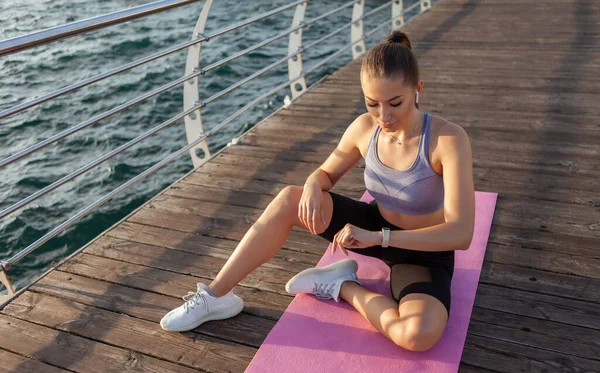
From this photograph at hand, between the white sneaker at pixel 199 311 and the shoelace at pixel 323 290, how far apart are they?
32cm

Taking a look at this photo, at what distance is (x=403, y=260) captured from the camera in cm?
218

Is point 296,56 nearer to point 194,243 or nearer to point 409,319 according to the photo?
point 194,243

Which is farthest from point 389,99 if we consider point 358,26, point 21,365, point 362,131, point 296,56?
point 358,26

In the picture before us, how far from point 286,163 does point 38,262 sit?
2.43 metres

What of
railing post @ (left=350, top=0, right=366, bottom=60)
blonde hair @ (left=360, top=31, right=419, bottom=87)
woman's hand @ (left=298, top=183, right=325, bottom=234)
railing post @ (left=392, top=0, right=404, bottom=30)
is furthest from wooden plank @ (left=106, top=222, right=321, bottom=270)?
railing post @ (left=392, top=0, right=404, bottom=30)

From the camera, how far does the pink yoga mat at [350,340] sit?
6.36 feet

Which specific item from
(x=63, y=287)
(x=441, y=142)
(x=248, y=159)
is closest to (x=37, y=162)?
(x=248, y=159)

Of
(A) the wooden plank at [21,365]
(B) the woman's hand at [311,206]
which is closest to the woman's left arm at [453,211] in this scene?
(B) the woman's hand at [311,206]

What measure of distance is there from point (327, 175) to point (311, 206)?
0.22 meters

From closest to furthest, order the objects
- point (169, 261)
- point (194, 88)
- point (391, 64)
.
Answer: point (391, 64)
point (169, 261)
point (194, 88)

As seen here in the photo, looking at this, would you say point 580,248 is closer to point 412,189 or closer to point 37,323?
point 412,189

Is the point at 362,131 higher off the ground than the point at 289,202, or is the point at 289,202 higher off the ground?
the point at 362,131

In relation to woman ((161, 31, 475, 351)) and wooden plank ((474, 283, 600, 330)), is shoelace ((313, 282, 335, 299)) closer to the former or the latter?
woman ((161, 31, 475, 351))

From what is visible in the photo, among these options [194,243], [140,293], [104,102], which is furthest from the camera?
[104,102]
